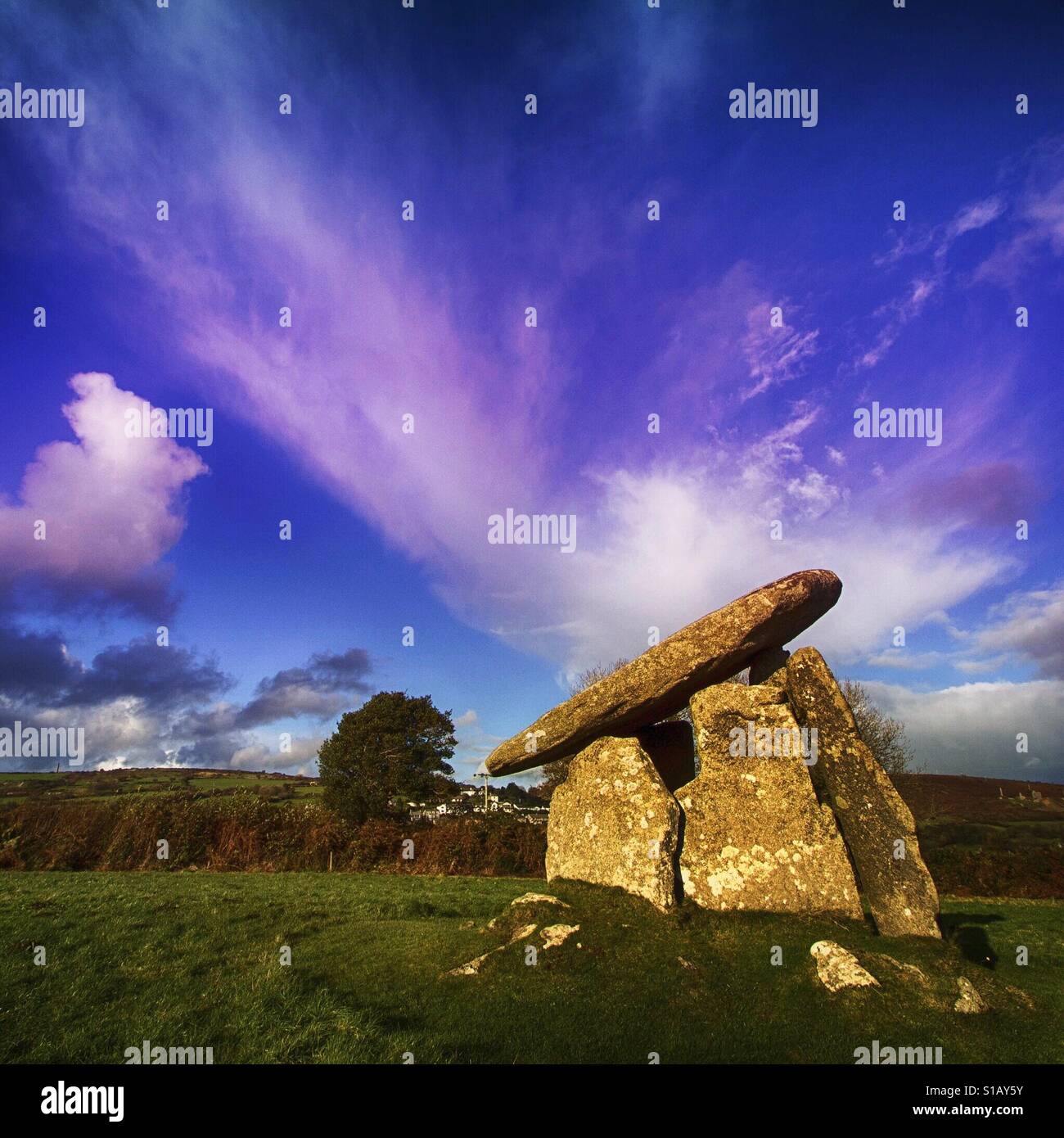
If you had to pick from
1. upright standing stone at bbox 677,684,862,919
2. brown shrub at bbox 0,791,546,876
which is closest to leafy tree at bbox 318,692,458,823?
brown shrub at bbox 0,791,546,876

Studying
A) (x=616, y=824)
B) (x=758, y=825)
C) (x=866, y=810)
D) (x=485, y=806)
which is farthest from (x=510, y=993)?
(x=485, y=806)

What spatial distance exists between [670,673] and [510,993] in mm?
5592

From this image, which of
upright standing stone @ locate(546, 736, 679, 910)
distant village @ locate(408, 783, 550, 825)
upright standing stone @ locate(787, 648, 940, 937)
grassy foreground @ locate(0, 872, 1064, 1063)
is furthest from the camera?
distant village @ locate(408, 783, 550, 825)

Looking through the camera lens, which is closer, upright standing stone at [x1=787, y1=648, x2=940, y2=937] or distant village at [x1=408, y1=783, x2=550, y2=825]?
upright standing stone at [x1=787, y1=648, x2=940, y2=937]

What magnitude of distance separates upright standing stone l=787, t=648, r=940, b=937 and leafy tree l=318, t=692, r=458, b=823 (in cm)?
2458

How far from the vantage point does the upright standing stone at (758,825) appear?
9.91 m

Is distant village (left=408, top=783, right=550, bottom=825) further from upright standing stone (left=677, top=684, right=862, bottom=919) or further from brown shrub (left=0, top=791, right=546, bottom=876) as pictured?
upright standing stone (left=677, top=684, right=862, bottom=919)

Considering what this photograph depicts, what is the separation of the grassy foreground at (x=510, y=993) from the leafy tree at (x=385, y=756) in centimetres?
2109

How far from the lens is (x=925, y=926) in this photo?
31.8 feet

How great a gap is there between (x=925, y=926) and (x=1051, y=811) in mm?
42063

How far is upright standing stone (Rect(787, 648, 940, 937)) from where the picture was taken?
986 centimetres

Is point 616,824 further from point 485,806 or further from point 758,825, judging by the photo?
point 485,806
